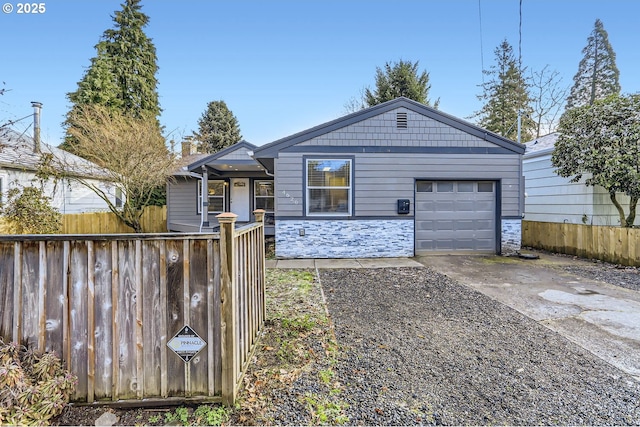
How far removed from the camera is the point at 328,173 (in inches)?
332

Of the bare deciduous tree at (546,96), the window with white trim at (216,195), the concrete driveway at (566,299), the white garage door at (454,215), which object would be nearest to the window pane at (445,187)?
the white garage door at (454,215)

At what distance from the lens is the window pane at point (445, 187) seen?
870 centimetres

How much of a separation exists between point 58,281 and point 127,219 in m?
12.1

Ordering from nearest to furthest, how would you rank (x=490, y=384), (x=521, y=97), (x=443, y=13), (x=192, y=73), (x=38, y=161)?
1. (x=490, y=384)
2. (x=443, y=13)
3. (x=38, y=161)
4. (x=192, y=73)
5. (x=521, y=97)

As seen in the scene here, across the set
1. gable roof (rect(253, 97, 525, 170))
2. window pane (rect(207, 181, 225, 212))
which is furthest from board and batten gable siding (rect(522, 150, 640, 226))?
window pane (rect(207, 181, 225, 212))

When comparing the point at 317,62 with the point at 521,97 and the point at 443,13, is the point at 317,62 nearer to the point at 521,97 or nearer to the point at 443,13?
the point at 443,13

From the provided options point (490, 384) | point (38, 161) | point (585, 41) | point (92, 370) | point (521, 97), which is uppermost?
point (585, 41)

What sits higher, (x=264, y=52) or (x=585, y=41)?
(x=585, y=41)

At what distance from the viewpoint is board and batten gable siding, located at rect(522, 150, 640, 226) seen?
913cm

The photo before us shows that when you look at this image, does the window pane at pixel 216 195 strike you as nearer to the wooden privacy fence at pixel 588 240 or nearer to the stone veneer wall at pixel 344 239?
the stone veneer wall at pixel 344 239

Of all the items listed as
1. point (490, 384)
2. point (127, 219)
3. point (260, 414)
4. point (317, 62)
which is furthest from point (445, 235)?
point (127, 219)

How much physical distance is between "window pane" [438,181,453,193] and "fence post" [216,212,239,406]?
25.2 feet

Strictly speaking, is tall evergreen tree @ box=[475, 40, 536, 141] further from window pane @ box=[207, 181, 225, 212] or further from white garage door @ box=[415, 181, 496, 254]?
window pane @ box=[207, 181, 225, 212]

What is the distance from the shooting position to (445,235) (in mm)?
8766
